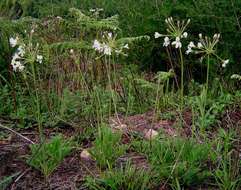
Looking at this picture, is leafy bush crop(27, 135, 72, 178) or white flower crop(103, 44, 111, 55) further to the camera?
white flower crop(103, 44, 111, 55)

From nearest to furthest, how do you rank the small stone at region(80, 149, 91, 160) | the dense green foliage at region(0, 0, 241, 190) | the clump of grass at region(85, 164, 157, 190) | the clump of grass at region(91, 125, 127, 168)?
1. the clump of grass at region(85, 164, 157, 190)
2. the dense green foliage at region(0, 0, 241, 190)
3. the clump of grass at region(91, 125, 127, 168)
4. the small stone at region(80, 149, 91, 160)

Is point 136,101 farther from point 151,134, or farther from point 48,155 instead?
point 48,155

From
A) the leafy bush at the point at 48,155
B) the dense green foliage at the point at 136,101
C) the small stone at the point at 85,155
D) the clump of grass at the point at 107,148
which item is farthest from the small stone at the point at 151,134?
the leafy bush at the point at 48,155

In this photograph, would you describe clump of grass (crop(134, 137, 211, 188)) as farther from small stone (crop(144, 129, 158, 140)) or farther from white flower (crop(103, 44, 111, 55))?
white flower (crop(103, 44, 111, 55))

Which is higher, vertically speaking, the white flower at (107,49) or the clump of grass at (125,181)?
the white flower at (107,49)

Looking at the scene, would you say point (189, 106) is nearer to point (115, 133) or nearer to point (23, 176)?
point (115, 133)

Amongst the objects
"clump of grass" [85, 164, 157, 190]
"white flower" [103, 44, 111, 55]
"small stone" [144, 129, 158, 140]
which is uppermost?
"white flower" [103, 44, 111, 55]

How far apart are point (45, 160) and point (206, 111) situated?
1.42m

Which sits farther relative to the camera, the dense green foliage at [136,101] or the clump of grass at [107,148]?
the clump of grass at [107,148]

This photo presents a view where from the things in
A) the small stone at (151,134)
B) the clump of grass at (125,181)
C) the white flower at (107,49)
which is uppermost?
the white flower at (107,49)

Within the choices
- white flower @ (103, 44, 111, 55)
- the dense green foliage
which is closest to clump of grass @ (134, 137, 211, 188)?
the dense green foliage

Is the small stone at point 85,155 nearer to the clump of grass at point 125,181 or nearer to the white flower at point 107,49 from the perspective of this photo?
the clump of grass at point 125,181

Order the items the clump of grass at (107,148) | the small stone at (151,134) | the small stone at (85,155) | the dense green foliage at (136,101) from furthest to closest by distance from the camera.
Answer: the small stone at (151,134) < the small stone at (85,155) < the clump of grass at (107,148) < the dense green foliage at (136,101)

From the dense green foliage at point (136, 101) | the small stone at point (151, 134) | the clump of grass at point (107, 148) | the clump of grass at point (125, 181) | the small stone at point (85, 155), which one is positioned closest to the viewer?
the clump of grass at point (125, 181)
